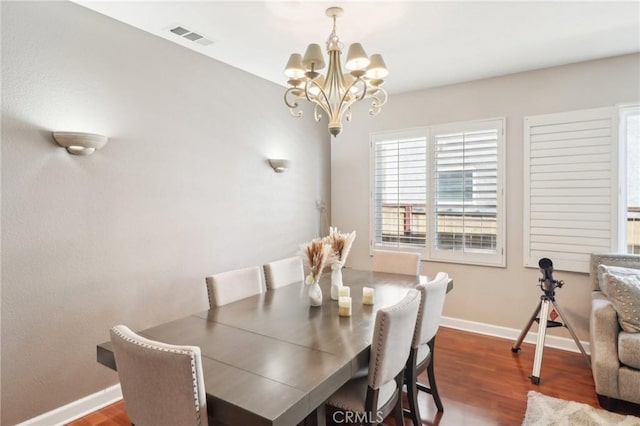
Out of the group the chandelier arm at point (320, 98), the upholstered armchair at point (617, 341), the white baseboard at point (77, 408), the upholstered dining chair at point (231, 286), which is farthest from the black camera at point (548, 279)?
the white baseboard at point (77, 408)

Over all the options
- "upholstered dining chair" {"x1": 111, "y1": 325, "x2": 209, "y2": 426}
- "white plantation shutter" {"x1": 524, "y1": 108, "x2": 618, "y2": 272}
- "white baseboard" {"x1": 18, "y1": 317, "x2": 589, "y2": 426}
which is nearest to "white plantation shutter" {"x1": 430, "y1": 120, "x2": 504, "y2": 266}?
"white plantation shutter" {"x1": 524, "y1": 108, "x2": 618, "y2": 272}

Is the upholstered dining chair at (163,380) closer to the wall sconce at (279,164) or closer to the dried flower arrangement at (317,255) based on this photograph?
the dried flower arrangement at (317,255)

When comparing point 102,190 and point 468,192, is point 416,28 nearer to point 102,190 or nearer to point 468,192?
point 468,192

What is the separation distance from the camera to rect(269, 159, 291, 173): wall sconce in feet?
12.9

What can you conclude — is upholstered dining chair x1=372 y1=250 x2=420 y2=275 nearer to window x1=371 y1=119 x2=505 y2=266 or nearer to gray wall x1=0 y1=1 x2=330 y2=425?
window x1=371 y1=119 x2=505 y2=266

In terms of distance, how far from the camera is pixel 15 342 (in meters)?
2.13

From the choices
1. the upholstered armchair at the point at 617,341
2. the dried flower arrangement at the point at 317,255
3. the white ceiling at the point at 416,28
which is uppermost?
the white ceiling at the point at 416,28

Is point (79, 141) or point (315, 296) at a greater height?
point (79, 141)

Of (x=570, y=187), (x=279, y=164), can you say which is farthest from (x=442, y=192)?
(x=279, y=164)

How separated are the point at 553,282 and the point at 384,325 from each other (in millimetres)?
2251

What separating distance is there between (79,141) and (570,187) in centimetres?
408

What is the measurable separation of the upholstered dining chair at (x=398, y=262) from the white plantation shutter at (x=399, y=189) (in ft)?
3.21

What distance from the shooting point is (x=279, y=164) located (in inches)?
155

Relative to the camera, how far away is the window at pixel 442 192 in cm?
378
